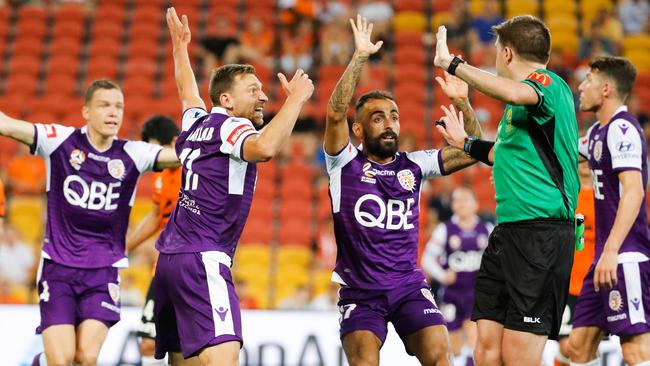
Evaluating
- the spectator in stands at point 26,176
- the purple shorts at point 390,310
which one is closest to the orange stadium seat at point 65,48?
the spectator in stands at point 26,176

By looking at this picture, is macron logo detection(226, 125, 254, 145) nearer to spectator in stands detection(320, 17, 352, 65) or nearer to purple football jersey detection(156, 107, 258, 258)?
purple football jersey detection(156, 107, 258, 258)

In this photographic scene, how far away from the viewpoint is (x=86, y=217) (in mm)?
7004

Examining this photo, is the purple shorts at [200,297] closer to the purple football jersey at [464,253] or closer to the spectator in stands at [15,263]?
the purple football jersey at [464,253]

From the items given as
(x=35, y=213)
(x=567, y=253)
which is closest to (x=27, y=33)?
(x=35, y=213)

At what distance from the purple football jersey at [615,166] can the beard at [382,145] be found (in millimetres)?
1483

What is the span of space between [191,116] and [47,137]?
127 cm

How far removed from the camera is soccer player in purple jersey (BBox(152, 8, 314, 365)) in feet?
18.8

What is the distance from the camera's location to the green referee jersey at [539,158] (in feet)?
18.5

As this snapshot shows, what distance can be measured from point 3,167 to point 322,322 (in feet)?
23.1

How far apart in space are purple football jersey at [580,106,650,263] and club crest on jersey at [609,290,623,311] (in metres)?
0.32

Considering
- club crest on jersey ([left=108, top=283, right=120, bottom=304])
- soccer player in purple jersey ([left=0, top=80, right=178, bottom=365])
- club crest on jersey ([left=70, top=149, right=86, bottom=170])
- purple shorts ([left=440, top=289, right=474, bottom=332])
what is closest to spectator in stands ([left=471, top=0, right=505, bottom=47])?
purple shorts ([left=440, top=289, right=474, bottom=332])

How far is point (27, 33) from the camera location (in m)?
17.2

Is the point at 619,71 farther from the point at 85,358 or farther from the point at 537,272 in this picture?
the point at 85,358

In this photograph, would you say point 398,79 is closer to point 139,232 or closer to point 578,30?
point 578,30
